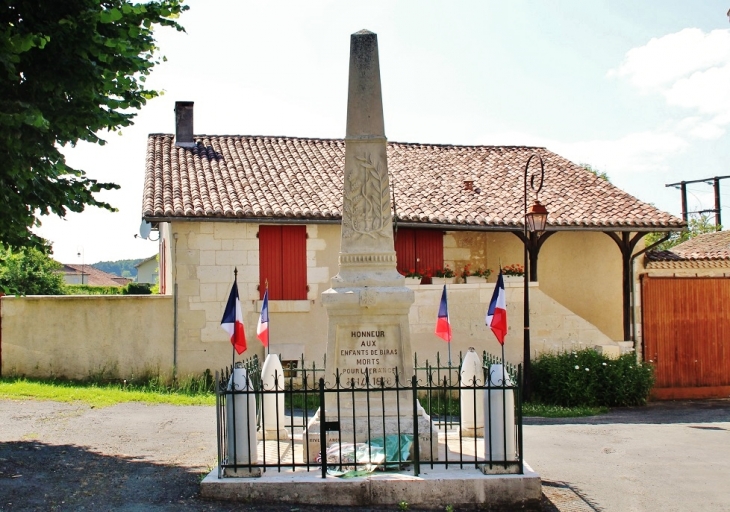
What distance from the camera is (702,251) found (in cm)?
1941

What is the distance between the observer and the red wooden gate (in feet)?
52.2

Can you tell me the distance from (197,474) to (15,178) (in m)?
3.48

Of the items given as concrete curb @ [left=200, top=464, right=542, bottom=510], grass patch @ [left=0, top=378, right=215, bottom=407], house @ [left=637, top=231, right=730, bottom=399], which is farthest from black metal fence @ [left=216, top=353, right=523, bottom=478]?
house @ [left=637, top=231, right=730, bottom=399]

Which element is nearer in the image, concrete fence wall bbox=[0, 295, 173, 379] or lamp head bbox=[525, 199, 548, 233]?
lamp head bbox=[525, 199, 548, 233]

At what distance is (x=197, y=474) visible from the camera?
757cm

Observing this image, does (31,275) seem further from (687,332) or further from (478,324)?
(687,332)

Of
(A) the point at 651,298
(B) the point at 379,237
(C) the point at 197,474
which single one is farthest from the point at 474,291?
(C) the point at 197,474

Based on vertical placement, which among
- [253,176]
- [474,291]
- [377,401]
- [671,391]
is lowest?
[671,391]

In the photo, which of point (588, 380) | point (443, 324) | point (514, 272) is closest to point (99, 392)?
point (443, 324)

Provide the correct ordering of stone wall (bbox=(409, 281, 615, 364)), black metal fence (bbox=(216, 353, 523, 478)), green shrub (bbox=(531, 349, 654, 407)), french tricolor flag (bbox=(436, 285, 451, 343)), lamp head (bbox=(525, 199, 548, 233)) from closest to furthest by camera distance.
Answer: black metal fence (bbox=(216, 353, 523, 478)), french tricolor flag (bbox=(436, 285, 451, 343)), lamp head (bbox=(525, 199, 548, 233)), green shrub (bbox=(531, 349, 654, 407)), stone wall (bbox=(409, 281, 615, 364))

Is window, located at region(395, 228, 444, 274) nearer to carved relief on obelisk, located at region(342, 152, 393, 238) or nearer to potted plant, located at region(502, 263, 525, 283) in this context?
potted plant, located at region(502, 263, 525, 283)

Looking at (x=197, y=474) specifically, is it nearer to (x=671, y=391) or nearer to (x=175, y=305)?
(x=175, y=305)

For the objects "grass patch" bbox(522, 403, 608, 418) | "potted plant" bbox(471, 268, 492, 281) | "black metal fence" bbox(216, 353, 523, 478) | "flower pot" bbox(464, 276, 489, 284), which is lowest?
"grass patch" bbox(522, 403, 608, 418)

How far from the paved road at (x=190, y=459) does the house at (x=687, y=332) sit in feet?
10.2
